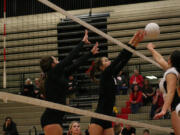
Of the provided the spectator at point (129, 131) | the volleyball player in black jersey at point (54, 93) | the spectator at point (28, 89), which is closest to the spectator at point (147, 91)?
the spectator at point (129, 131)

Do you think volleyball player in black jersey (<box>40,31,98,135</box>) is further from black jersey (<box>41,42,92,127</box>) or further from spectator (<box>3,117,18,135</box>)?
spectator (<box>3,117,18,135</box>)

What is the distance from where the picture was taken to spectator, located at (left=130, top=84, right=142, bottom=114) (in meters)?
11.8

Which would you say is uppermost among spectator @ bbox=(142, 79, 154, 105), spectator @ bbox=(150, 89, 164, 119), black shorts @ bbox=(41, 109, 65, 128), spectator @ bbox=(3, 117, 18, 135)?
black shorts @ bbox=(41, 109, 65, 128)

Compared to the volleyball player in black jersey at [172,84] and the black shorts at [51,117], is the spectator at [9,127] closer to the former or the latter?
the black shorts at [51,117]

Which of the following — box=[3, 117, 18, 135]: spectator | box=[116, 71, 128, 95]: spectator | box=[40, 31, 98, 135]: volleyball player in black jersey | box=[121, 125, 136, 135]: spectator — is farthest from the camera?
box=[116, 71, 128, 95]: spectator

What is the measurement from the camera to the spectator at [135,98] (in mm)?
11789

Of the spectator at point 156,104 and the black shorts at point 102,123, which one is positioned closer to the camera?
the black shorts at point 102,123

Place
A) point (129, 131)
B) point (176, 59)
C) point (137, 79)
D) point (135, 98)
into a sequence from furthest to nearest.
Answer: point (137, 79) → point (135, 98) → point (129, 131) → point (176, 59)

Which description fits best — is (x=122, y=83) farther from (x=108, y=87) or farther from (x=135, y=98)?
(x=108, y=87)

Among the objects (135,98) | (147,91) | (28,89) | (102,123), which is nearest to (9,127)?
(28,89)

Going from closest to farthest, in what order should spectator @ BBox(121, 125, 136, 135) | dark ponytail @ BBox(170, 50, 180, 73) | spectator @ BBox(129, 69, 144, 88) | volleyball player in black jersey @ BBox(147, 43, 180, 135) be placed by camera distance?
volleyball player in black jersey @ BBox(147, 43, 180, 135)
dark ponytail @ BBox(170, 50, 180, 73)
spectator @ BBox(121, 125, 136, 135)
spectator @ BBox(129, 69, 144, 88)

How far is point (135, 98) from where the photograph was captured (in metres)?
11.9

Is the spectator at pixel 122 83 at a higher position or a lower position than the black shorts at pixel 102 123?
lower

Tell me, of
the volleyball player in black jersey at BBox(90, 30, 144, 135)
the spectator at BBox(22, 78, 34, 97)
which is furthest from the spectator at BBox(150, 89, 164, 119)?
the volleyball player in black jersey at BBox(90, 30, 144, 135)
